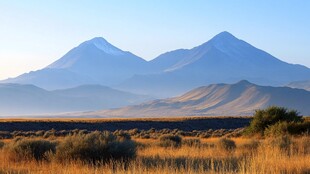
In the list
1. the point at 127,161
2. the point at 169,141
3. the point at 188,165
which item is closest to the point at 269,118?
the point at 169,141

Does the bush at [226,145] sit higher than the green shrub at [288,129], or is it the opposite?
the green shrub at [288,129]

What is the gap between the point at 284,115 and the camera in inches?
1305

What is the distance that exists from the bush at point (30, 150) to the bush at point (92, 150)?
85 cm

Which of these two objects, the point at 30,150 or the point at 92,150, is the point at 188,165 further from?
the point at 30,150

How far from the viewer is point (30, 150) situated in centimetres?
1609

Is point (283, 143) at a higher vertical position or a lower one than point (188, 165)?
higher

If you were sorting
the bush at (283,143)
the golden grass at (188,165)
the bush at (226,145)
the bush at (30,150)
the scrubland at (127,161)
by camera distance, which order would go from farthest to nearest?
the bush at (226,145)
the bush at (283,143)
the bush at (30,150)
the scrubland at (127,161)
the golden grass at (188,165)

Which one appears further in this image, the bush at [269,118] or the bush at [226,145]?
the bush at [269,118]

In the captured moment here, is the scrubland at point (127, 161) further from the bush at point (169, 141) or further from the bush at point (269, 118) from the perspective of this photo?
the bush at point (269, 118)

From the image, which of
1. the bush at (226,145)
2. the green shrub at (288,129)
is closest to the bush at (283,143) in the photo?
the bush at (226,145)

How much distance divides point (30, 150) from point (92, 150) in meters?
2.25

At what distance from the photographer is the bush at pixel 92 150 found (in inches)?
588

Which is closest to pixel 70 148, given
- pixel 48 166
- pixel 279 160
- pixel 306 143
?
pixel 48 166

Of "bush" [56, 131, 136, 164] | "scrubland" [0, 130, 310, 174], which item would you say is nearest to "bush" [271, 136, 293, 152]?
"scrubland" [0, 130, 310, 174]
